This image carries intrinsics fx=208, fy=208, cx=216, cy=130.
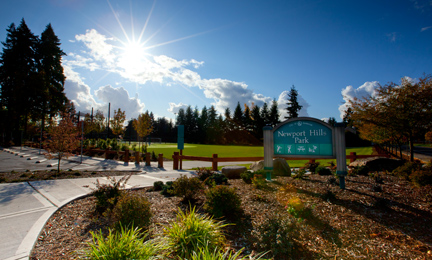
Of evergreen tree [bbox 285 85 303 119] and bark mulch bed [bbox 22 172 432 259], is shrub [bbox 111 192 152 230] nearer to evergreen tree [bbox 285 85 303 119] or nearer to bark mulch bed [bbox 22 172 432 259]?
bark mulch bed [bbox 22 172 432 259]

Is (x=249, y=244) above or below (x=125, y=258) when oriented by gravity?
below

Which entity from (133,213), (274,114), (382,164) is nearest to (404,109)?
(382,164)

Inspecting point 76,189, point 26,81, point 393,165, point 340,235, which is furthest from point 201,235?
point 26,81

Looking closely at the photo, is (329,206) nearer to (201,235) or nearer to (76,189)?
(201,235)

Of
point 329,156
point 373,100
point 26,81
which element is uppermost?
point 26,81

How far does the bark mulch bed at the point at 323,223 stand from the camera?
2.99 m

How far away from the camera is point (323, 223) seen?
3.83 metres

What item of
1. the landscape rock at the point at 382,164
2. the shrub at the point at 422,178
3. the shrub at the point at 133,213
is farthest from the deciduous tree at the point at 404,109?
the shrub at the point at 133,213

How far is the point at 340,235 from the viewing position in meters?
3.41

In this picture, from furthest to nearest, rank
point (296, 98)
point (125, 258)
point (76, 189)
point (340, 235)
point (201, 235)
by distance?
point (296, 98) → point (76, 189) → point (340, 235) → point (201, 235) → point (125, 258)

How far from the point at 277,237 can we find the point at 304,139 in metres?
4.76

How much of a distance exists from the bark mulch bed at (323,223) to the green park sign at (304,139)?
1357mm

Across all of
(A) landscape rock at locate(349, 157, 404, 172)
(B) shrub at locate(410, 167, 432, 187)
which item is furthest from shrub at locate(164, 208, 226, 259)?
(A) landscape rock at locate(349, 157, 404, 172)

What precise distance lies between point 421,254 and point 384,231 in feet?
2.05
